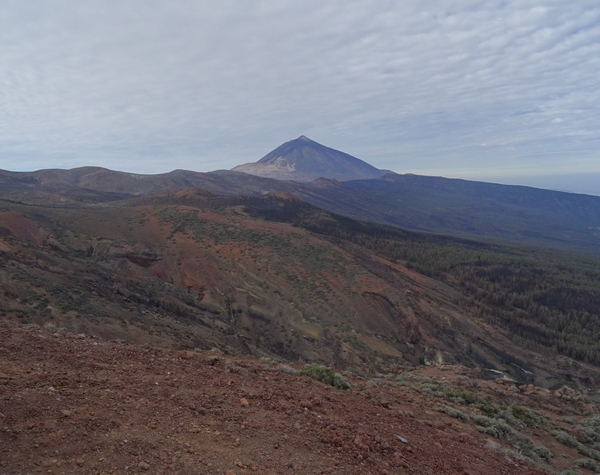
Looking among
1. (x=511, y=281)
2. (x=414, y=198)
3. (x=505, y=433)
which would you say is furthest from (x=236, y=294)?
(x=414, y=198)

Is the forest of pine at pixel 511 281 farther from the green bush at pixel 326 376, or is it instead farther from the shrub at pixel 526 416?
the green bush at pixel 326 376

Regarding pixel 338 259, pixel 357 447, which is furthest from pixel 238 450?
pixel 338 259

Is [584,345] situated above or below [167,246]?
below

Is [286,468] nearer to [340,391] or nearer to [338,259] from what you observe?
[340,391]

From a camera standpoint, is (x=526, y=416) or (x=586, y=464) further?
(x=526, y=416)

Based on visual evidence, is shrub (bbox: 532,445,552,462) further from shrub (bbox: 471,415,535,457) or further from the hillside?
the hillside

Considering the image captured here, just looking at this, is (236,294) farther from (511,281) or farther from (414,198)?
(414,198)

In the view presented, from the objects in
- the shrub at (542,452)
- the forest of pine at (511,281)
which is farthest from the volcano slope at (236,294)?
the shrub at (542,452)
